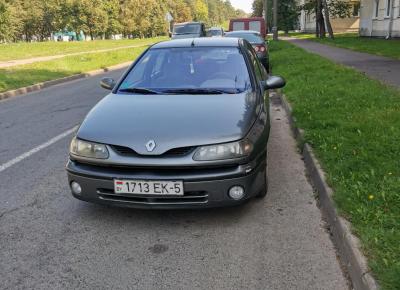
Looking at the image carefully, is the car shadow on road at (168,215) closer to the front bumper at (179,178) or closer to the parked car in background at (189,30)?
the front bumper at (179,178)

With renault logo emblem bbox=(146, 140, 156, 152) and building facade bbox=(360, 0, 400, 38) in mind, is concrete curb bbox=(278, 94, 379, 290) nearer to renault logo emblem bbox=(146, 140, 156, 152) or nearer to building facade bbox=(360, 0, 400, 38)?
renault logo emblem bbox=(146, 140, 156, 152)

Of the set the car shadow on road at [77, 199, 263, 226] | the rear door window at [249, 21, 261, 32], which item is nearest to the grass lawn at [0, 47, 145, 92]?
the rear door window at [249, 21, 261, 32]

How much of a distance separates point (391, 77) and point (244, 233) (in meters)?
9.13

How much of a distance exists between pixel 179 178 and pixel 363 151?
246cm

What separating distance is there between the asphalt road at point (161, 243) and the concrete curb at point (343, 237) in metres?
0.08

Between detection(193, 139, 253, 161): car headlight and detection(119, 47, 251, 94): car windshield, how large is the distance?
41.7 inches

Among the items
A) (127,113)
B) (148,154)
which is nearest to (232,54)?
Answer: (127,113)

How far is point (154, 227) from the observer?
3857 millimetres

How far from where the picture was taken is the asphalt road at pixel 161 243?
10.0 feet

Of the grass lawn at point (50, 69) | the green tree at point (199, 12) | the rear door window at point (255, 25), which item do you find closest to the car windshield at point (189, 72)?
the grass lawn at point (50, 69)

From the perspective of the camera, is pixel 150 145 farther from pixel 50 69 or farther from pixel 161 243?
pixel 50 69

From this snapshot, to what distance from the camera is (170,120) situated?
3.87 metres

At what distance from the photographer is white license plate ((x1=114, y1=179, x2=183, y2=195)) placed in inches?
140

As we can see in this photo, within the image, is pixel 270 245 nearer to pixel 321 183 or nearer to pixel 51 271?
pixel 321 183
